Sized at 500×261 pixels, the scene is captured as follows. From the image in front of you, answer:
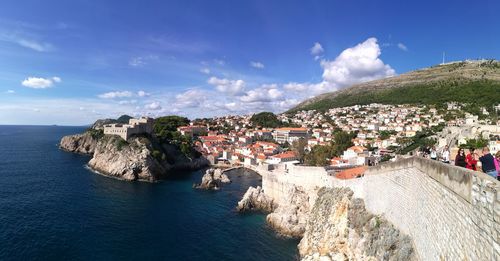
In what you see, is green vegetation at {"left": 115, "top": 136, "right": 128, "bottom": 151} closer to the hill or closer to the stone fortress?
the stone fortress

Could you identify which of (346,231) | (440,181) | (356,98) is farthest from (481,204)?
(356,98)

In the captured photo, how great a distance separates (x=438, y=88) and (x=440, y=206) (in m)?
122

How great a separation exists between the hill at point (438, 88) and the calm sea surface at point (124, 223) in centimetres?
7855

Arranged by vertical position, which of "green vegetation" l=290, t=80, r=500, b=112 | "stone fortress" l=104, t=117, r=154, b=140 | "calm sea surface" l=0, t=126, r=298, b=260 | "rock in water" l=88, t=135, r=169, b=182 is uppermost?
"green vegetation" l=290, t=80, r=500, b=112

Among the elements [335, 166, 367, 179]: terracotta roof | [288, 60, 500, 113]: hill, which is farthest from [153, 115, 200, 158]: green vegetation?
[288, 60, 500, 113]: hill

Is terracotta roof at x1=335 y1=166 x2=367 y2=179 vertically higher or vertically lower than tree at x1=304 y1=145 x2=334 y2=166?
higher

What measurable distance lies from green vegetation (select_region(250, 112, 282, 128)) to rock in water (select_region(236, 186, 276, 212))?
80.3 metres

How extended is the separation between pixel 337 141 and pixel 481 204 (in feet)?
189

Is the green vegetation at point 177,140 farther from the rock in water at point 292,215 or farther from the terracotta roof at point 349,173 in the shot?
the terracotta roof at point 349,173

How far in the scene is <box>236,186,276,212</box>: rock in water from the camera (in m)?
32.9

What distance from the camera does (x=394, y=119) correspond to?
94688mm

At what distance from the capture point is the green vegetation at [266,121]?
115 meters

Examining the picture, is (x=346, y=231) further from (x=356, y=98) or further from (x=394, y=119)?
(x=356, y=98)

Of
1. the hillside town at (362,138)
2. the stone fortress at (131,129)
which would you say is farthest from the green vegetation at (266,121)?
the stone fortress at (131,129)
